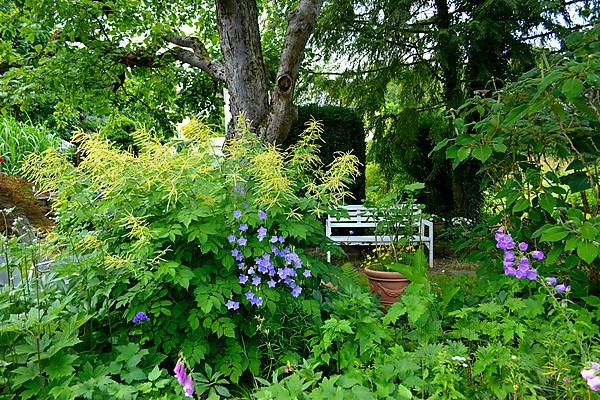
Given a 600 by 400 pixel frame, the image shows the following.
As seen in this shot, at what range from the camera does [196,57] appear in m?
4.14

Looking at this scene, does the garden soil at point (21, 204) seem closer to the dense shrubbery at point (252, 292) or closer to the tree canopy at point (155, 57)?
the tree canopy at point (155, 57)

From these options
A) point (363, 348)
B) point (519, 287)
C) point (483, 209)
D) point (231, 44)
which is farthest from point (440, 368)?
point (483, 209)

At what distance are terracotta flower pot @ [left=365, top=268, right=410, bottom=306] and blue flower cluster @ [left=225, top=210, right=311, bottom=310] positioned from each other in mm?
1185

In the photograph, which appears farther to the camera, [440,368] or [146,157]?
[146,157]

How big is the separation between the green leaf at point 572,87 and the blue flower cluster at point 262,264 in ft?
3.79

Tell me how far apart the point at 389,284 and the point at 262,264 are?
57.3 inches

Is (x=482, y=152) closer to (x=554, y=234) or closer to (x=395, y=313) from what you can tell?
(x=554, y=234)

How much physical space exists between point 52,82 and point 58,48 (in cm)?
32

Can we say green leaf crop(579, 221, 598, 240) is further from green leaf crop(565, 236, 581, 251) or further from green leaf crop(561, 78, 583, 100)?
green leaf crop(561, 78, 583, 100)

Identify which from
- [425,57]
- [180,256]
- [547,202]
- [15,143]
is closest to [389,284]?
[547,202]

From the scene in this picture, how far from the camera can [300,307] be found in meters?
1.96

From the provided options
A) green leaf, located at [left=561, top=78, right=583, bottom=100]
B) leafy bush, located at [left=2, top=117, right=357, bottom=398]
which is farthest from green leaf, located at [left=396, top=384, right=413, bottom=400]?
green leaf, located at [left=561, top=78, right=583, bottom=100]

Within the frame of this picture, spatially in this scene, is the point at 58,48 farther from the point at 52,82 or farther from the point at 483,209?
the point at 483,209

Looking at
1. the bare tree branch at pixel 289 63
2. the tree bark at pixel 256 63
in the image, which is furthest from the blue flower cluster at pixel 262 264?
the bare tree branch at pixel 289 63
